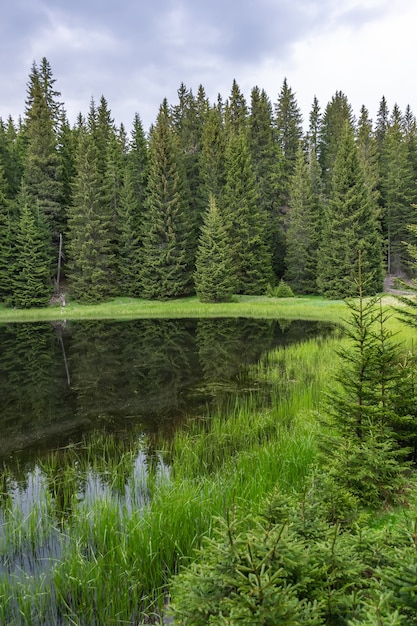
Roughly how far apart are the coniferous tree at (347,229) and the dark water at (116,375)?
15174 millimetres

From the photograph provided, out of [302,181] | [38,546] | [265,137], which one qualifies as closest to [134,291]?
[302,181]

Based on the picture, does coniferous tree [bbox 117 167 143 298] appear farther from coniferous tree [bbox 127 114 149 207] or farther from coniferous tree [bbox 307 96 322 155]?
coniferous tree [bbox 307 96 322 155]

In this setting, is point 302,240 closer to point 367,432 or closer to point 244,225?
point 244,225

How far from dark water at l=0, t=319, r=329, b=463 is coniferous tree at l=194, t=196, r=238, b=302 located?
10.2 metres

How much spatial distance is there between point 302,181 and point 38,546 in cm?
4438

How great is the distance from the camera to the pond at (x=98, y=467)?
12.9ft

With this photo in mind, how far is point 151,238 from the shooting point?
4169cm

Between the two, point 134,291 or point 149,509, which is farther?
point 134,291

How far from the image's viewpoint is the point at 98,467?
6.87m

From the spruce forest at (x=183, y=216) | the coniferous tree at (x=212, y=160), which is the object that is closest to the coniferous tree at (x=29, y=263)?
the spruce forest at (x=183, y=216)

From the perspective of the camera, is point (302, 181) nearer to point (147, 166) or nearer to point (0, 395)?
point (147, 166)

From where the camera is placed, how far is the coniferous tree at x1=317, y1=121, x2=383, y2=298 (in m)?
39.1

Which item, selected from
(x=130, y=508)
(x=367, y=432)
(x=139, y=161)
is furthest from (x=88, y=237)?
(x=367, y=432)

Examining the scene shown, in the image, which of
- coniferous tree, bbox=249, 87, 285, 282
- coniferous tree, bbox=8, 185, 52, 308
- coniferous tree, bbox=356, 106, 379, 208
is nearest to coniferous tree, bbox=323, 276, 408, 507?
coniferous tree, bbox=8, 185, 52, 308
